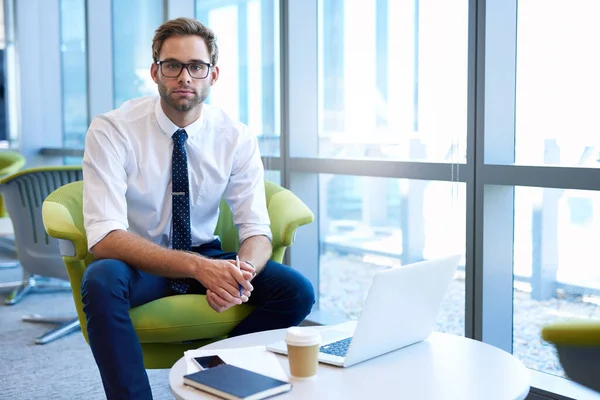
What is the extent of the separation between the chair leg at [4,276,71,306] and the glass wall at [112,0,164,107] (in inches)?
55.0

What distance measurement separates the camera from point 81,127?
5512mm

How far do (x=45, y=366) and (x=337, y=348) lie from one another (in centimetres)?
180

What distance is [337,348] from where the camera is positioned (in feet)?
5.20

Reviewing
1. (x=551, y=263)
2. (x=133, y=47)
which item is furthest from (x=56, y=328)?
(x=133, y=47)

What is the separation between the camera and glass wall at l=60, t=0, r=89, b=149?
18.0 ft

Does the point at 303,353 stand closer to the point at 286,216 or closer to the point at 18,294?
the point at 286,216

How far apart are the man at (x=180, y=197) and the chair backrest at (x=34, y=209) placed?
125 cm

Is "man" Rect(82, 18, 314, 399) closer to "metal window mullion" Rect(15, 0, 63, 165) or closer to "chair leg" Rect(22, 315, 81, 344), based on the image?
"chair leg" Rect(22, 315, 81, 344)

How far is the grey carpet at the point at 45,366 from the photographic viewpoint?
103 inches

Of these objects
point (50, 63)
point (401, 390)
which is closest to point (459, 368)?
point (401, 390)

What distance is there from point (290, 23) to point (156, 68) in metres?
1.08

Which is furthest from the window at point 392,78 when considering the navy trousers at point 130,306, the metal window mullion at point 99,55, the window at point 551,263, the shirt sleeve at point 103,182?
the metal window mullion at point 99,55

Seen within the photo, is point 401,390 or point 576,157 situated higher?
point 576,157

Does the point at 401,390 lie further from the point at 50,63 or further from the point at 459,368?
the point at 50,63
